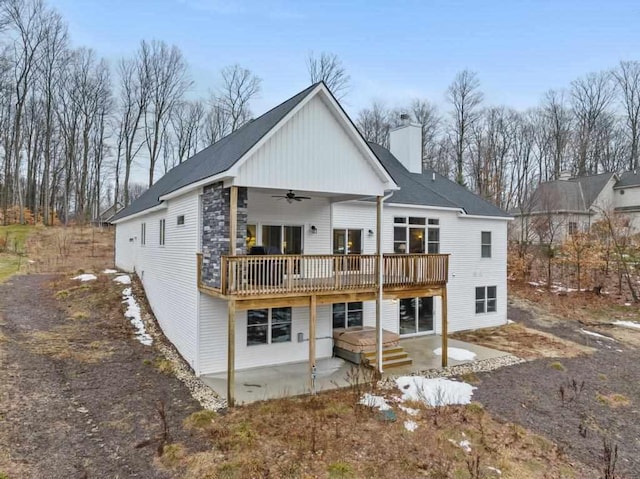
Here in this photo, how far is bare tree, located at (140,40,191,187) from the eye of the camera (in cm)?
3475

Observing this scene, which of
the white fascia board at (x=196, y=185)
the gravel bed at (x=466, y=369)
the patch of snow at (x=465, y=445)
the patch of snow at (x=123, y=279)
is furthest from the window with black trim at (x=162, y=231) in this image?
the patch of snow at (x=465, y=445)

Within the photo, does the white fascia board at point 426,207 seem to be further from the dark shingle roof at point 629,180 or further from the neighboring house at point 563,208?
the dark shingle roof at point 629,180

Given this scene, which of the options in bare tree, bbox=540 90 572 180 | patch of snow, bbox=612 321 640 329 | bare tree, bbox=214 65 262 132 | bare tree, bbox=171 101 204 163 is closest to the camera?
patch of snow, bbox=612 321 640 329

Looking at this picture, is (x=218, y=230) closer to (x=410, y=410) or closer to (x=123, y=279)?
(x=410, y=410)

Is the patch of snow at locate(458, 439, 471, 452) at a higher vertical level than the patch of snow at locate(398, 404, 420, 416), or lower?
lower

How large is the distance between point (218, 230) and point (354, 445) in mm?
5650

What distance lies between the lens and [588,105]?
37.3 m

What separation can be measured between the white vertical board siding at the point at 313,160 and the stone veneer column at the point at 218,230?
986mm

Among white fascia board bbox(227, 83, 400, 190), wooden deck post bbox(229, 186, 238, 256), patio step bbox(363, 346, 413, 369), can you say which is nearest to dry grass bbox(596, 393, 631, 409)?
patio step bbox(363, 346, 413, 369)

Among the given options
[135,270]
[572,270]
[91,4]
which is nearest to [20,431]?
[135,270]

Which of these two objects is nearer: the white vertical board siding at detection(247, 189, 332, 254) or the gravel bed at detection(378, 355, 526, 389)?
the gravel bed at detection(378, 355, 526, 389)

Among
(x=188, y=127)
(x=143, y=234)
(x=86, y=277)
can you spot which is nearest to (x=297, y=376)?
(x=143, y=234)

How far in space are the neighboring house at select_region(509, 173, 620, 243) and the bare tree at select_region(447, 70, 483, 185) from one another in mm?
7914

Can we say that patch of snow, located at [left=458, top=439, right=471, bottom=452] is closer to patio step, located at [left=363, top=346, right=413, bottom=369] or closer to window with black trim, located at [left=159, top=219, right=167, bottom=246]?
patio step, located at [left=363, top=346, right=413, bottom=369]
